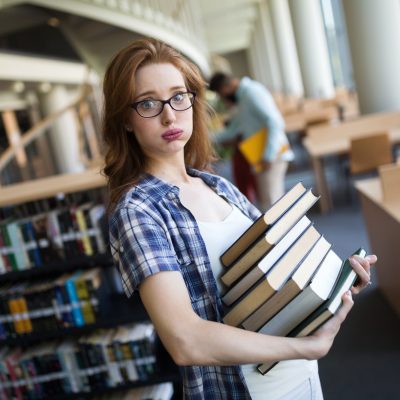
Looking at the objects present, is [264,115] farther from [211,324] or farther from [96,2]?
[96,2]

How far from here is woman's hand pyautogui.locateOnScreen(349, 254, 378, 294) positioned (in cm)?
110

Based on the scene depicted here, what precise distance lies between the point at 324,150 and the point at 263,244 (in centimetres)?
521

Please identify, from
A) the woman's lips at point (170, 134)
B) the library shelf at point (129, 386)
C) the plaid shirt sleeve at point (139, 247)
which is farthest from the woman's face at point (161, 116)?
the library shelf at point (129, 386)

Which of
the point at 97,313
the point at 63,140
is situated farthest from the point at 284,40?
the point at 97,313

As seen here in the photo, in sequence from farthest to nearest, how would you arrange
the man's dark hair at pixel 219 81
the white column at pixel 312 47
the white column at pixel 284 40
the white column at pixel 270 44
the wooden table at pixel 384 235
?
the white column at pixel 270 44 < the white column at pixel 284 40 < the white column at pixel 312 47 < the man's dark hair at pixel 219 81 < the wooden table at pixel 384 235

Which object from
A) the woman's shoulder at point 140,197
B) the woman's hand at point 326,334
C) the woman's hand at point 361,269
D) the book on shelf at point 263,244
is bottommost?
the woman's hand at point 326,334

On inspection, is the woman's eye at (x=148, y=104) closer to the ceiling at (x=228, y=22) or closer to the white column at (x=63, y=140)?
the white column at (x=63, y=140)

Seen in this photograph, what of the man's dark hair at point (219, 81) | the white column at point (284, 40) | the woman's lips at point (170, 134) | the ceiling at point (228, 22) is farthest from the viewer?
the ceiling at point (228, 22)

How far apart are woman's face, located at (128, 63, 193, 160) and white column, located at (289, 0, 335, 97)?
1382 centimetres

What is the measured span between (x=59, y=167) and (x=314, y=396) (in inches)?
536

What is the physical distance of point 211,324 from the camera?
96cm

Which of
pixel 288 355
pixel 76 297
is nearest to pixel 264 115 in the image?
pixel 76 297

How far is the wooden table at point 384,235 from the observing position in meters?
2.98

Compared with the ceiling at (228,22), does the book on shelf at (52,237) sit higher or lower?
lower
